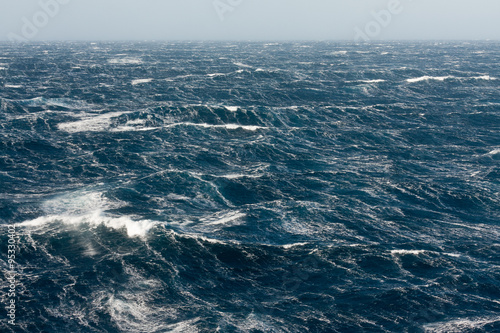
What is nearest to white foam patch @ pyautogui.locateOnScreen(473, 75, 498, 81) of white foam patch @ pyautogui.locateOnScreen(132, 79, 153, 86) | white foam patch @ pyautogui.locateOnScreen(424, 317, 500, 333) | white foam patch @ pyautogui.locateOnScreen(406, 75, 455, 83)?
white foam patch @ pyautogui.locateOnScreen(406, 75, 455, 83)

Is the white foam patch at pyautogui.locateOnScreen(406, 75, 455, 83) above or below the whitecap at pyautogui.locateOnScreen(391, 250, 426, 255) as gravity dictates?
above

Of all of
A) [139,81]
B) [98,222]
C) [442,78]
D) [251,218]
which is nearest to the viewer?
[98,222]

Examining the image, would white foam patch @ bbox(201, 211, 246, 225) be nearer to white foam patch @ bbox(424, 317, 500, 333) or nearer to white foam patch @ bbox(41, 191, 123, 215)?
white foam patch @ bbox(41, 191, 123, 215)

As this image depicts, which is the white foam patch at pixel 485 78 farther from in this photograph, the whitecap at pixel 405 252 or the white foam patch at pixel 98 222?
the white foam patch at pixel 98 222

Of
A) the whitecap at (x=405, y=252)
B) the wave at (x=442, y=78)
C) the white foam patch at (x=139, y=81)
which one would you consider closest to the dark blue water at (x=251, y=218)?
the whitecap at (x=405, y=252)

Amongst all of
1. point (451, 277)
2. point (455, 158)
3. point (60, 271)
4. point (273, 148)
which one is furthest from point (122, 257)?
point (455, 158)

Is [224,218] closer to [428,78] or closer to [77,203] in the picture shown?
[77,203]

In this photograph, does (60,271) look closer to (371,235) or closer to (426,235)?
(371,235)

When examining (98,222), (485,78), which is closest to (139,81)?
(98,222)
